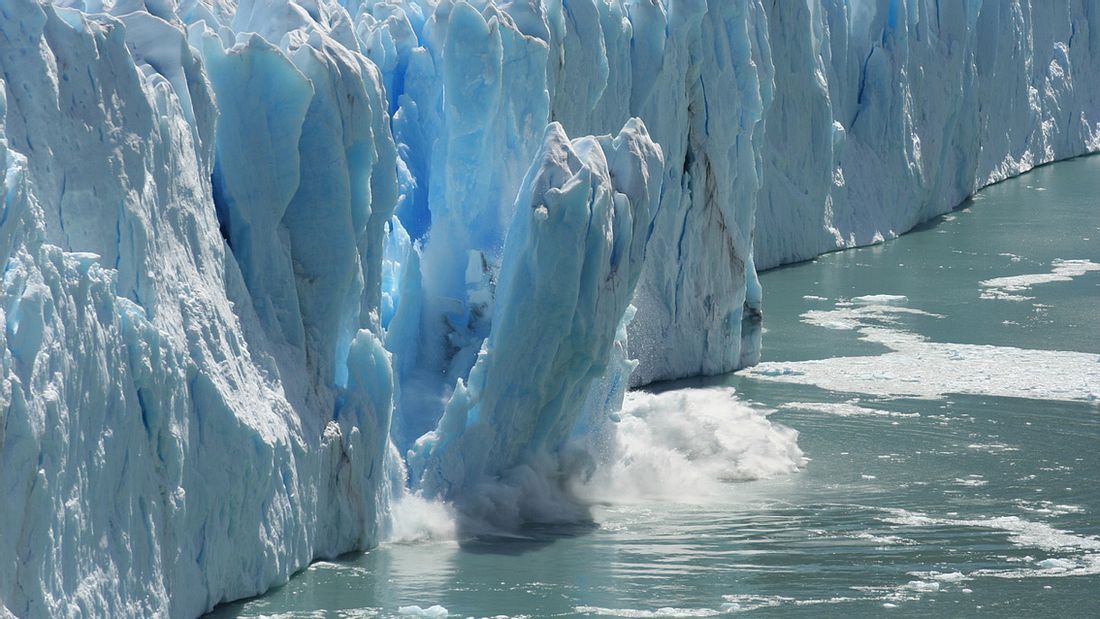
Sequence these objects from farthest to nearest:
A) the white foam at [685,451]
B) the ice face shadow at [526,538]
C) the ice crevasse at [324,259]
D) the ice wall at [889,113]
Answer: the ice wall at [889,113]
the white foam at [685,451]
the ice face shadow at [526,538]
the ice crevasse at [324,259]

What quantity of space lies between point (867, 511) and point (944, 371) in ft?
17.0

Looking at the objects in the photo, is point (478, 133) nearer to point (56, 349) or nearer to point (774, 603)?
point (774, 603)

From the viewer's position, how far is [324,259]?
10.1 metres

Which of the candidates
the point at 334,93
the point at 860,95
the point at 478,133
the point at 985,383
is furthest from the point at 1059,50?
the point at 334,93

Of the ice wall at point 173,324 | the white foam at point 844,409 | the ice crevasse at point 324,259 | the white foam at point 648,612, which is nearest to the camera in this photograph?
the ice wall at point 173,324

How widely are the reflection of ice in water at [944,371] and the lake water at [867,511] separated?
3 cm

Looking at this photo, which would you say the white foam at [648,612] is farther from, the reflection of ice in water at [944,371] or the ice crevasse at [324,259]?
the reflection of ice in water at [944,371]

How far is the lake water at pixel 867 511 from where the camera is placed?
973 cm

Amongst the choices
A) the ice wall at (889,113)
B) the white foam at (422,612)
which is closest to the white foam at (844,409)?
the white foam at (422,612)

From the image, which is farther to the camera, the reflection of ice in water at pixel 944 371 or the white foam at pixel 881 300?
the white foam at pixel 881 300

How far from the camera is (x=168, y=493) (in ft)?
27.4

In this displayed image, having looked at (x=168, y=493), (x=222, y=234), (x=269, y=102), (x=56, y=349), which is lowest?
(x=168, y=493)

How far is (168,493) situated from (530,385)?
3551mm

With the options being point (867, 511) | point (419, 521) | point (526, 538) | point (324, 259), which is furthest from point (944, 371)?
point (324, 259)
